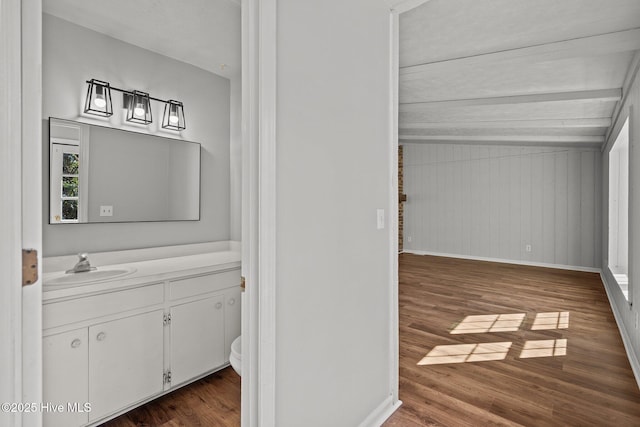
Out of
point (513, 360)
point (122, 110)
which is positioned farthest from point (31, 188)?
point (513, 360)

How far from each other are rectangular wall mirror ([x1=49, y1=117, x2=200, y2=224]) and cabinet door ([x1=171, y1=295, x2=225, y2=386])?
0.85 meters

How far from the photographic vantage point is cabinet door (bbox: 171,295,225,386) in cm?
226

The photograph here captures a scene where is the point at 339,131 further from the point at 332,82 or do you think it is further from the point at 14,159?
the point at 14,159

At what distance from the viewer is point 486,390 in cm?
234

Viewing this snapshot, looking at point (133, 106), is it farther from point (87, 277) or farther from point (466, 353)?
point (466, 353)

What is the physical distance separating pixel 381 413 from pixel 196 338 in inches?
50.1

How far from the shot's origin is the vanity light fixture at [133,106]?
94.3 inches

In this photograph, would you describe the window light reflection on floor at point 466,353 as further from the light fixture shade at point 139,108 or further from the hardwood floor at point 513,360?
the light fixture shade at point 139,108

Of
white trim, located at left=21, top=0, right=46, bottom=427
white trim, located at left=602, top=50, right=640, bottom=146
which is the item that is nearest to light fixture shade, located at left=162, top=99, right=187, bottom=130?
white trim, located at left=21, top=0, right=46, bottom=427

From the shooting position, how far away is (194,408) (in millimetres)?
2158

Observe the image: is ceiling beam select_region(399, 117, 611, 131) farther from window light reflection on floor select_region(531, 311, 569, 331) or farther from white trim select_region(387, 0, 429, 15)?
white trim select_region(387, 0, 429, 15)

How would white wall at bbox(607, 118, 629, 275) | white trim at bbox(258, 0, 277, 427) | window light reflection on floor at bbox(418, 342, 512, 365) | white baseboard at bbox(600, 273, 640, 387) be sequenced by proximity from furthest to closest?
1. white wall at bbox(607, 118, 629, 275)
2. window light reflection on floor at bbox(418, 342, 512, 365)
3. white baseboard at bbox(600, 273, 640, 387)
4. white trim at bbox(258, 0, 277, 427)

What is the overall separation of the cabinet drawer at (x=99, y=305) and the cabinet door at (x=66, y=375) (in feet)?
0.25

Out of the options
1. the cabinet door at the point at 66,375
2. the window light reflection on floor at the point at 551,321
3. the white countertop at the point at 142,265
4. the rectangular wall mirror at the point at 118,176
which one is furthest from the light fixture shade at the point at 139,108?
the window light reflection on floor at the point at 551,321
